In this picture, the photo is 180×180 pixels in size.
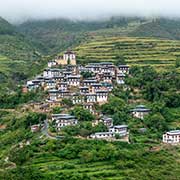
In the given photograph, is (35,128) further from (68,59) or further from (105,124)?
(68,59)

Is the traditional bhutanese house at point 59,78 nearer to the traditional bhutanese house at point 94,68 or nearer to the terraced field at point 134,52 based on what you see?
the traditional bhutanese house at point 94,68

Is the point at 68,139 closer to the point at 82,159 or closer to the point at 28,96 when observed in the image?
the point at 82,159

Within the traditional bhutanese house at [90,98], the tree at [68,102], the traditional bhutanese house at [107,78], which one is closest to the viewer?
the tree at [68,102]

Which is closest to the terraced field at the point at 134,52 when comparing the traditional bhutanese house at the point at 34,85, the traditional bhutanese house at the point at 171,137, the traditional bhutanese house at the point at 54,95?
the traditional bhutanese house at the point at 34,85

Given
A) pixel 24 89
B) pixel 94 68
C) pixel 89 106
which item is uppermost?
pixel 94 68

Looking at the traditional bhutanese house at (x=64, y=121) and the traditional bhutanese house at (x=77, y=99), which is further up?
the traditional bhutanese house at (x=77, y=99)

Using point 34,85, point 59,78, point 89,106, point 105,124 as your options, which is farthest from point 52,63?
point 105,124
